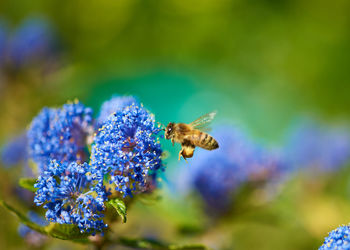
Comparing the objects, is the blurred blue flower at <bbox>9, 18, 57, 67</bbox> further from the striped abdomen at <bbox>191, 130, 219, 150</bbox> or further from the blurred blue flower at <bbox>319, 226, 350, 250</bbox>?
the blurred blue flower at <bbox>319, 226, 350, 250</bbox>

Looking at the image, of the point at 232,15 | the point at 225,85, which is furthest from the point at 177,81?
the point at 232,15

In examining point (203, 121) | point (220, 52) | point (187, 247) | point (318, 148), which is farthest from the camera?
point (220, 52)

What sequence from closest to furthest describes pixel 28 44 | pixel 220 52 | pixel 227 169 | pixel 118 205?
1. pixel 118 205
2. pixel 227 169
3. pixel 28 44
4. pixel 220 52

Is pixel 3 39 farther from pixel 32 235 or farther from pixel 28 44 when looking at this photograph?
pixel 32 235

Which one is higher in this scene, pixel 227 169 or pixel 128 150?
pixel 227 169

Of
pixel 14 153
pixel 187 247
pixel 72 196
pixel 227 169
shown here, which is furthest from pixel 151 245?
pixel 14 153

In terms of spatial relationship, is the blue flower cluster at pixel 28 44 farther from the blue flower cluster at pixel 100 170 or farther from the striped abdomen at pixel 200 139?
the striped abdomen at pixel 200 139
